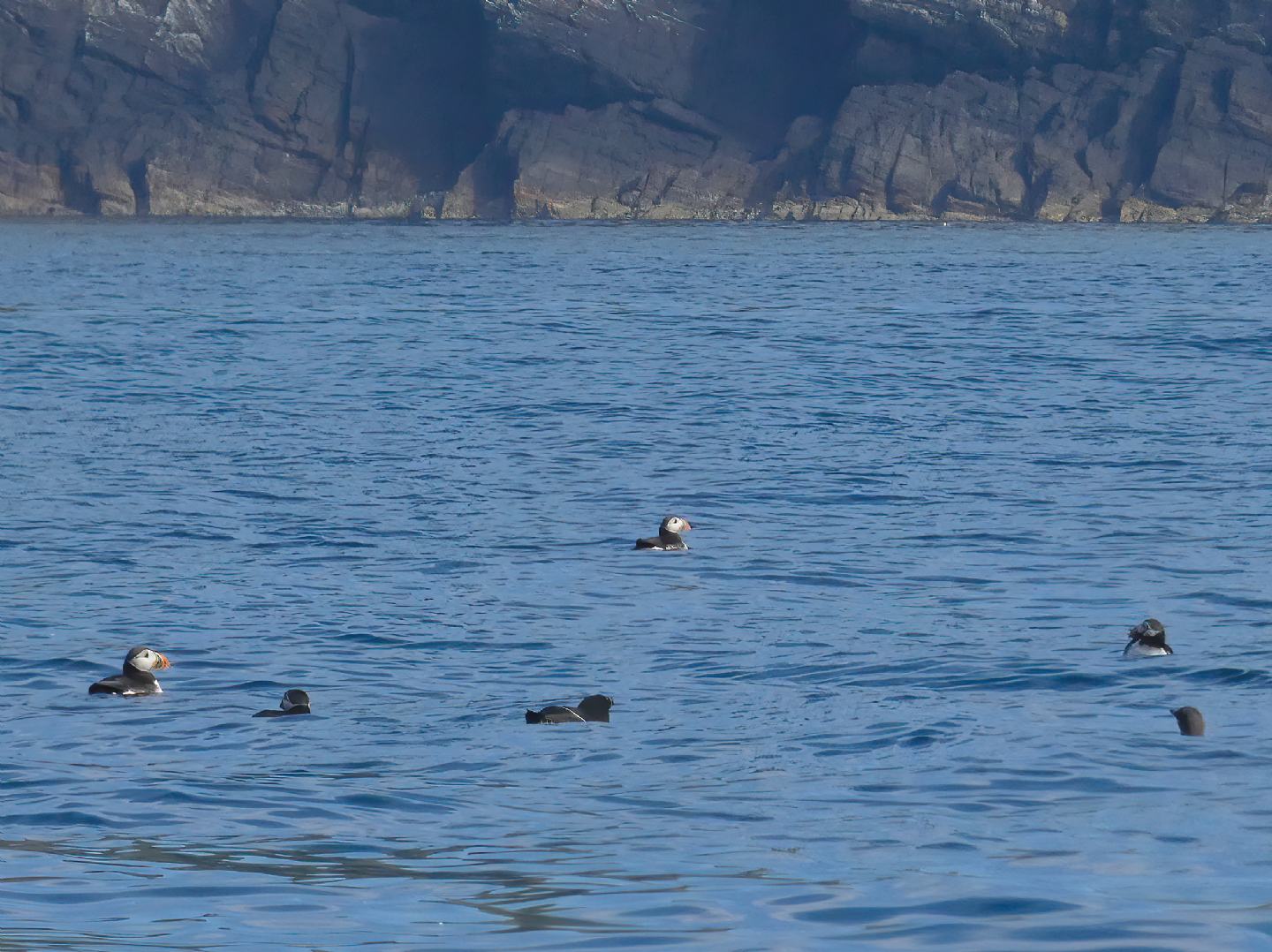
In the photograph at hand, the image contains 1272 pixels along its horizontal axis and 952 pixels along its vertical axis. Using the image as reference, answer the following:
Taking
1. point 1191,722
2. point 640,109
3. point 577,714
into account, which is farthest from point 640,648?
point 640,109

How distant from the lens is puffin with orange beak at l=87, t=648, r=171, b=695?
38.5ft

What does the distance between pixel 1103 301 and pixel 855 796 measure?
35767 mm

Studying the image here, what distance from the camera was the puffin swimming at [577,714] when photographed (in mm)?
11070

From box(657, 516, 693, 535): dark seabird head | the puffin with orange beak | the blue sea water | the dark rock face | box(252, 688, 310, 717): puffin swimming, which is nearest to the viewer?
the blue sea water

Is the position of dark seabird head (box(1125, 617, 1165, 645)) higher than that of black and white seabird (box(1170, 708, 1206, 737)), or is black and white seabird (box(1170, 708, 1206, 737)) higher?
dark seabird head (box(1125, 617, 1165, 645))

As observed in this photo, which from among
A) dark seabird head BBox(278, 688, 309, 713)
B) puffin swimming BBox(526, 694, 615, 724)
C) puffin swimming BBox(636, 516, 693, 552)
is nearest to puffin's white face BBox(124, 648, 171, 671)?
dark seabird head BBox(278, 688, 309, 713)

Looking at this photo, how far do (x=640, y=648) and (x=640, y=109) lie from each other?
296 feet

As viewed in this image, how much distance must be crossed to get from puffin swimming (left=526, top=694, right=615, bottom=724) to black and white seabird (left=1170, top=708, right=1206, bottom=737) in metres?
3.31

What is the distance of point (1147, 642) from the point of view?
41.1ft

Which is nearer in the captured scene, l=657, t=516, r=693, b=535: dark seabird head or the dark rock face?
l=657, t=516, r=693, b=535: dark seabird head

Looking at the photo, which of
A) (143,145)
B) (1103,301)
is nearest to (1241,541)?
(1103,301)

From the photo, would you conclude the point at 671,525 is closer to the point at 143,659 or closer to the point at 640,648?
the point at 640,648

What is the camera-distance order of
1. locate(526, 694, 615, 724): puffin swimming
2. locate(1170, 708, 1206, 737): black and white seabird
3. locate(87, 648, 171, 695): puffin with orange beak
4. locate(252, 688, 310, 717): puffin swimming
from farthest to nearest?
locate(87, 648, 171, 695): puffin with orange beak < locate(252, 688, 310, 717): puffin swimming < locate(526, 694, 615, 724): puffin swimming < locate(1170, 708, 1206, 737): black and white seabird

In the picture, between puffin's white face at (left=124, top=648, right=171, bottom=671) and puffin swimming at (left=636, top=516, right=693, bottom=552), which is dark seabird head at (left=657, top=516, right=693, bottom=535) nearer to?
puffin swimming at (left=636, top=516, right=693, bottom=552)
